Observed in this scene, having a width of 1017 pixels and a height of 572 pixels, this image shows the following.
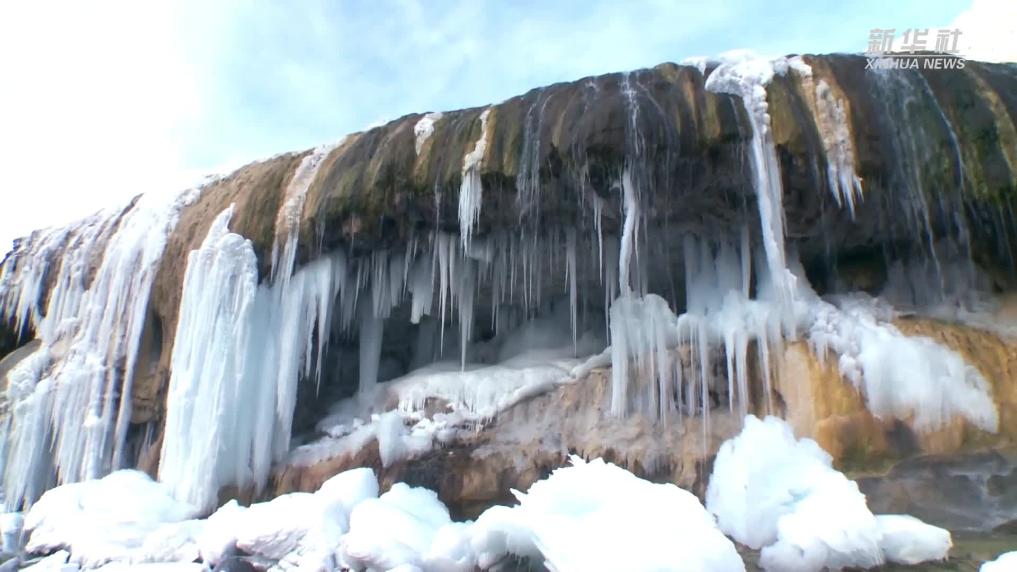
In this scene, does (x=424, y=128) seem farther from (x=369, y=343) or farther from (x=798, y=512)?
(x=798, y=512)

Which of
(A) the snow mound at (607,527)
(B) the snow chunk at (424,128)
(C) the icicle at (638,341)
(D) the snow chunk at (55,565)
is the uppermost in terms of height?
(B) the snow chunk at (424,128)

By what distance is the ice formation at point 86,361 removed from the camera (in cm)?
1068

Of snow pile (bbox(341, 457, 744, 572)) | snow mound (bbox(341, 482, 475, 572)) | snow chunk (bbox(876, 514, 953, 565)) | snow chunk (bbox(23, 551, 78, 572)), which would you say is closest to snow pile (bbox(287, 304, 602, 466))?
snow mound (bbox(341, 482, 475, 572))

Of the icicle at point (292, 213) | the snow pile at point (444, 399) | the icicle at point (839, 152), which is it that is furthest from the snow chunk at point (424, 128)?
the icicle at point (839, 152)

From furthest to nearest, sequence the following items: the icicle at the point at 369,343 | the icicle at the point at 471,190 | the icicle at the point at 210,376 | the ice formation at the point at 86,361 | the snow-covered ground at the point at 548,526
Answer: the icicle at the point at 369,343
the ice formation at the point at 86,361
the icicle at the point at 210,376
the icicle at the point at 471,190
the snow-covered ground at the point at 548,526

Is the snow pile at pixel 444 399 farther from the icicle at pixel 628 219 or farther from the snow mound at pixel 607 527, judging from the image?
the snow mound at pixel 607 527

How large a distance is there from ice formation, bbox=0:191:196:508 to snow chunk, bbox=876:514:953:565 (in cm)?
1014

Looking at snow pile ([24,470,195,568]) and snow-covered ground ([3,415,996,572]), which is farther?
snow pile ([24,470,195,568])

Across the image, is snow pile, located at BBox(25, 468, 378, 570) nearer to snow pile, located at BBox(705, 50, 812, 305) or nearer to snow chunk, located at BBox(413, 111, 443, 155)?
snow chunk, located at BBox(413, 111, 443, 155)

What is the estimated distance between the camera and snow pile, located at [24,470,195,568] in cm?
794

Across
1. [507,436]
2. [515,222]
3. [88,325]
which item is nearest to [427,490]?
[507,436]

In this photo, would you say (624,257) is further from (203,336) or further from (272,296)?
(203,336)

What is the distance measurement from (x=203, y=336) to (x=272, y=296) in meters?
1.07

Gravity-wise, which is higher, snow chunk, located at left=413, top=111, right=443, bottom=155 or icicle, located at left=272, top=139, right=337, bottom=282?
snow chunk, located at left=413, top=111, right=443, bottom=155
